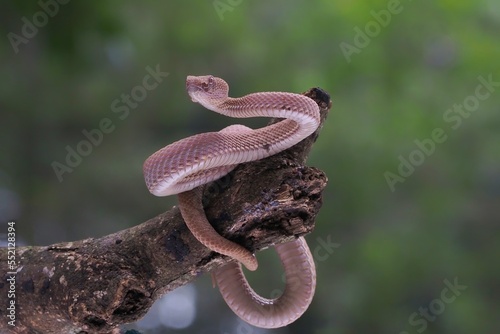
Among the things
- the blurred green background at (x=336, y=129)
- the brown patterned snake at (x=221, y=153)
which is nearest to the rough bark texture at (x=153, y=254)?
the brown patterned snake at (x=221, y=153)

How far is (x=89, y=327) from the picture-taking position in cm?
127

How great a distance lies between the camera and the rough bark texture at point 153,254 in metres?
1.16

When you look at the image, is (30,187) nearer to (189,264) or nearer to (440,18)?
(189,264)

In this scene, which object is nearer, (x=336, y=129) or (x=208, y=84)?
(x=208, y=84)

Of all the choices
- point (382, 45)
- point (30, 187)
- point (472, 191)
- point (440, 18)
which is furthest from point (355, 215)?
point (30, 187)

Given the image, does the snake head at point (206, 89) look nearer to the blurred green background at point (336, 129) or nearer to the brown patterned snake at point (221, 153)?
the brown patterned snake at point (221, 153)

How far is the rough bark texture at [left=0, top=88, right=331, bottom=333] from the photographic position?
45.5 inches

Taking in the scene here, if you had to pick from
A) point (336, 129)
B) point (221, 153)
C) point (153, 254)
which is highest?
point (221, 153)

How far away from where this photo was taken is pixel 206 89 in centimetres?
154

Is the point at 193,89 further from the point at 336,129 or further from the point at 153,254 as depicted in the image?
the point at 336,129

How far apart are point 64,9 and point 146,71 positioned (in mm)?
567

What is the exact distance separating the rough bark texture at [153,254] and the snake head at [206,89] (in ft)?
0.96

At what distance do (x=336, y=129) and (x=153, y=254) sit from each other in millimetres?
1840

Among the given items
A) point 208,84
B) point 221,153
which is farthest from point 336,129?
point 221,153
